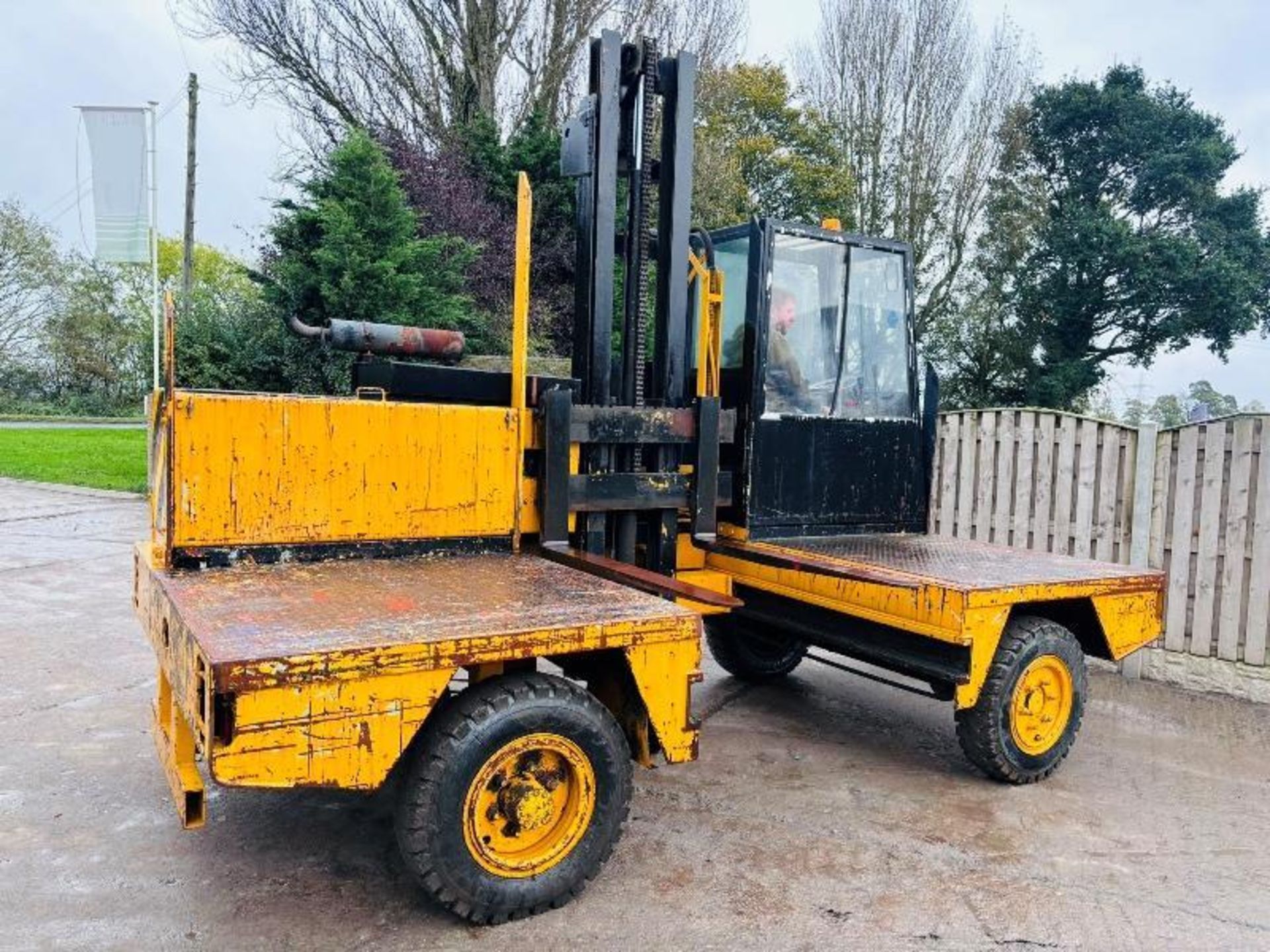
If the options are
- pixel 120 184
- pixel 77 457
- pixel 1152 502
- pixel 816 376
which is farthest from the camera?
pixel 77 457

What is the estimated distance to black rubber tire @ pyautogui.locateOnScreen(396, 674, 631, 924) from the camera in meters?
2.99

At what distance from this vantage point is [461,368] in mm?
4297

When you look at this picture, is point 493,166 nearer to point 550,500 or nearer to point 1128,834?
point 550,500

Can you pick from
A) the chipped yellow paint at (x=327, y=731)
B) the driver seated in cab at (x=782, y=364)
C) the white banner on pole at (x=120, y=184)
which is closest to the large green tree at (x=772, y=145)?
the white banner on pole at (x=120, y=184)

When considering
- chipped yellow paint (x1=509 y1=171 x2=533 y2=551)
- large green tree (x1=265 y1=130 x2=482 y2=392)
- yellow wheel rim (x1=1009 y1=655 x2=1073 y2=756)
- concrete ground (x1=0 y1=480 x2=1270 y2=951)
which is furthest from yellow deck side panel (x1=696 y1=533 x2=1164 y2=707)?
large green tree (x1=265 y1=130 x2=482 y2=392)

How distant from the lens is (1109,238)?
20.9 meters

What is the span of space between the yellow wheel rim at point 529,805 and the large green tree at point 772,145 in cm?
1858

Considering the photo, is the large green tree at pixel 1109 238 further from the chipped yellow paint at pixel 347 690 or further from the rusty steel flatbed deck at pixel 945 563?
the chipped yellow paint at pixel 347 690

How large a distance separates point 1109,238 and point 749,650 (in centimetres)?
1852

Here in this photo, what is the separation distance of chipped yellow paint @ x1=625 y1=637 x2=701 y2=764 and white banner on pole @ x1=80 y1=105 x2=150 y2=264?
16.5 meters

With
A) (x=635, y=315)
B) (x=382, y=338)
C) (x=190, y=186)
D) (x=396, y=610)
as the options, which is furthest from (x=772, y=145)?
(x=396, y=610)

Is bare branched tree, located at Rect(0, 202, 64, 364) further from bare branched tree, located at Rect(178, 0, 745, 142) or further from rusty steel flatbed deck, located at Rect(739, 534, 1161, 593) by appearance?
rusty steel flatbed deck, located at Rect(739, 534, 1161, 593)

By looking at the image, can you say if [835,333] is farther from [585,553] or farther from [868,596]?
[585,553]

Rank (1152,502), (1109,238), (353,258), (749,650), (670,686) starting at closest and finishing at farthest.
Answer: (670,686) → (749,650) → (1152,502) → (353,258) → (1109,238)
